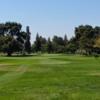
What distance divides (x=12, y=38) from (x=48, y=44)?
38437mm

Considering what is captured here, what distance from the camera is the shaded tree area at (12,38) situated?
148 metres

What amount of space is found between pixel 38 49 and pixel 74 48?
30.2 metres

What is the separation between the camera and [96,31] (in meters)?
167

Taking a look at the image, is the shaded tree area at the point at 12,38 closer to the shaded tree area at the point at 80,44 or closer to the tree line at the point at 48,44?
the tree line at the point at 48,44

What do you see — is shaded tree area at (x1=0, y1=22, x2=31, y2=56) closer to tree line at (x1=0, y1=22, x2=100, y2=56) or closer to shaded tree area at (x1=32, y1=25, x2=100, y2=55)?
tree line at (x1=0, y1=22, x2=100, y2=56)

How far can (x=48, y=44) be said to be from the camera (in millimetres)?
189375

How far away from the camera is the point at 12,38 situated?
504 feet

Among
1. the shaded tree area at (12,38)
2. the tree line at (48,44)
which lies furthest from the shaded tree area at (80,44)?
the shaded tree area at (12,38)

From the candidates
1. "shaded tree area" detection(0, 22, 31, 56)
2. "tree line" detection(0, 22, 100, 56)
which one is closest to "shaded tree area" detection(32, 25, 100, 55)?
"tree line" detection(0, 22, 100, 56)

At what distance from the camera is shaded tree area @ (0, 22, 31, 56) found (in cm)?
14775

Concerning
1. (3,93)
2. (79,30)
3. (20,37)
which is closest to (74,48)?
(79,30)

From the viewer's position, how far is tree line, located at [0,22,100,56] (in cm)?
14788

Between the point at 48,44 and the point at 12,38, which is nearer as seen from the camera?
the point at 12,38

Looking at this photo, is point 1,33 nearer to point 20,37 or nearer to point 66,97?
point 20,37
